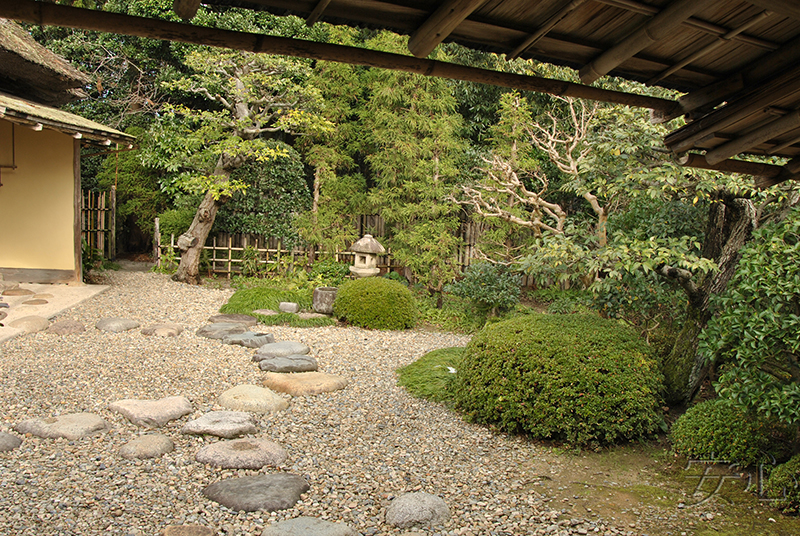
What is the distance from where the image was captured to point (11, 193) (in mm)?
9367

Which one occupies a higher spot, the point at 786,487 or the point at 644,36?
the point at 644,36

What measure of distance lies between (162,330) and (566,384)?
5105 millimetres

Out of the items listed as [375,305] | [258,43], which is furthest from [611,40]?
[375,305]

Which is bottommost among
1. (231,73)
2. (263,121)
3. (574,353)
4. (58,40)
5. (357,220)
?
(574,353)

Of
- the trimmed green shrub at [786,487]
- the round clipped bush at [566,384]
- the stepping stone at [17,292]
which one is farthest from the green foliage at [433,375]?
the stepping stone at [17,292]

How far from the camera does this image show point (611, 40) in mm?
2535

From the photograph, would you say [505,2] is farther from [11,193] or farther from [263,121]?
[11,193]

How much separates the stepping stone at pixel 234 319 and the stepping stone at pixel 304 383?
2456 mm

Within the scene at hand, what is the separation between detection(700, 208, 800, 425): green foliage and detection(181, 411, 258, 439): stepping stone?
3.34m

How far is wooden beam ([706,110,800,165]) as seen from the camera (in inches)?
109

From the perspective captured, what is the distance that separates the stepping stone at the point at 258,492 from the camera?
3027mm

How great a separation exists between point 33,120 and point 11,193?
7.65ft

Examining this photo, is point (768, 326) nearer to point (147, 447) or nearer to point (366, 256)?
point (147, 447)

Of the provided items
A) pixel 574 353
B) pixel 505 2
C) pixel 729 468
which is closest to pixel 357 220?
pixel 574 353
